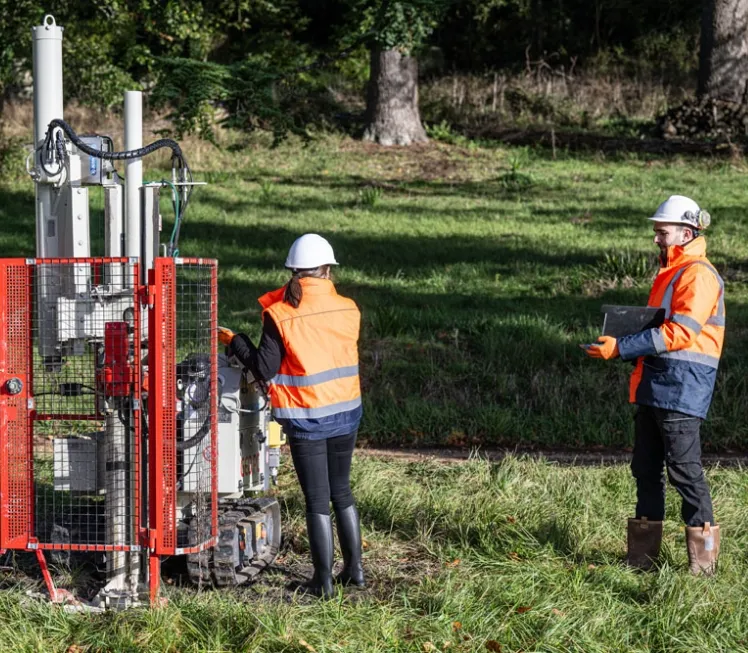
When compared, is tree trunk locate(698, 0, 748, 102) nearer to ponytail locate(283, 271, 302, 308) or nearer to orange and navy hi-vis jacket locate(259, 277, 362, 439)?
orange and navy hi-vis jacket locate(259, 277, 362, 439)

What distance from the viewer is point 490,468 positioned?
8281 millimetres

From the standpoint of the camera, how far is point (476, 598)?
5.80m

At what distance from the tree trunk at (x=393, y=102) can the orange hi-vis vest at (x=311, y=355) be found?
17.3 m

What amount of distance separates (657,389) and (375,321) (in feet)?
21.4

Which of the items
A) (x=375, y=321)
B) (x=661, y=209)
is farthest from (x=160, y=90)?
(x=661, y=209)

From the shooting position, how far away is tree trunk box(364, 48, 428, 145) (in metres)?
22.8

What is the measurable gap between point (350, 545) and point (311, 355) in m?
1.10

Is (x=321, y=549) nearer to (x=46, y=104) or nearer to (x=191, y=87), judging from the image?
(x=46, y=104)

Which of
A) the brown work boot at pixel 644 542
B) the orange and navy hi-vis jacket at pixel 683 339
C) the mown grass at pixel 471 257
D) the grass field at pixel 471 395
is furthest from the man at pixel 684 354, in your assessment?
the mown grass at pixel 471 257

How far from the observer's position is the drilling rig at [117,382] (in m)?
5.74

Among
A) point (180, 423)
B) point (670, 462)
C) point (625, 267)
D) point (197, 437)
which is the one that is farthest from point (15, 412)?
point (625, 267)

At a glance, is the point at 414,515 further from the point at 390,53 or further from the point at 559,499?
the point at 390,53

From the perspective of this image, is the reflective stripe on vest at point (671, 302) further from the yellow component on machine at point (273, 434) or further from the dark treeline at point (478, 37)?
the dark treeline at point (478, 37)

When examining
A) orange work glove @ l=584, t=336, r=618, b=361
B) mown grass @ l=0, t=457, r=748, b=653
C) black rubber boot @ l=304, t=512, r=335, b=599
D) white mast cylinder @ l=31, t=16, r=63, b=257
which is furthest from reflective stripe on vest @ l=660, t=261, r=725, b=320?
white mast cylinder @ l=31, t=16, r=63, b=257
